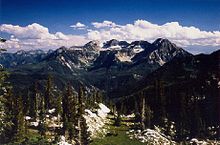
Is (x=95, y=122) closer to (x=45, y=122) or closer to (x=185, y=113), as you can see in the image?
(x=45, y=122)

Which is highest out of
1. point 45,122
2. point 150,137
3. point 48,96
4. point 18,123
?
point 48,96

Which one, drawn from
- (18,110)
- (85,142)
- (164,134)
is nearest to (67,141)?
(85,142)

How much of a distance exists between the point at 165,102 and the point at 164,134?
1023 inches

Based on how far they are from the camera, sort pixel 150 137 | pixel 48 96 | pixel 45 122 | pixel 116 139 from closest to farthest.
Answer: pixel 45 122
pixel 116 139
pixel 150 137
pixel 48 96

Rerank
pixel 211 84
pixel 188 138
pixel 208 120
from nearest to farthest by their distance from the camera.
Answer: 1. pixel 188 138
2. pixel 208 120
3. pixel 211 84

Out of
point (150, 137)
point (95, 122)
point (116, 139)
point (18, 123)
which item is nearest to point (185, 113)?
point (150, 137)

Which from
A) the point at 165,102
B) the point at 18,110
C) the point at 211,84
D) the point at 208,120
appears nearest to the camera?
the point at 18,110

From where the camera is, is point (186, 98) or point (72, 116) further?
point (186, 98)

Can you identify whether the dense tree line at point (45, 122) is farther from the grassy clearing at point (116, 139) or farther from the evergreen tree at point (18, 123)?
the grassy clearing at point (116, 139)

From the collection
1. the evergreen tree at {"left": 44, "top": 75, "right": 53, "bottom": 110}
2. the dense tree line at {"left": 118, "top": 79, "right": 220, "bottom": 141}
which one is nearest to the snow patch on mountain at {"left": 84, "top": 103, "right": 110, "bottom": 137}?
the evergreen tree at {"left": 44, "top": 75, "right": 53, "bottom": 110}

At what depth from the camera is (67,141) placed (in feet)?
384

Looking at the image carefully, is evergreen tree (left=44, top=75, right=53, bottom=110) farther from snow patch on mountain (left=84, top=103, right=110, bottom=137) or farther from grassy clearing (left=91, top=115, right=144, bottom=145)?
grassy clearing (left=91, top=115, right=144, bottom=145)

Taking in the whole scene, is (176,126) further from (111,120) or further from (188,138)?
(111,120)

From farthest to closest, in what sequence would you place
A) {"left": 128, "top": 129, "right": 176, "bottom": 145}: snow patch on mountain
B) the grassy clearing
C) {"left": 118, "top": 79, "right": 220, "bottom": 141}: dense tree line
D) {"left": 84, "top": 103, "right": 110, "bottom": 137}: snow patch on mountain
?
{"left": 118, "top": 79, "right": 220, "bottom": 141}: dense tree line < {"left": 84, "top": 103, "right": 110, "bottom": 137}: snow patch on mountain < {"left": 128, "top": 129, "right": 176, "bottom": 145}: snow patch on mountain < the grassy clearing
